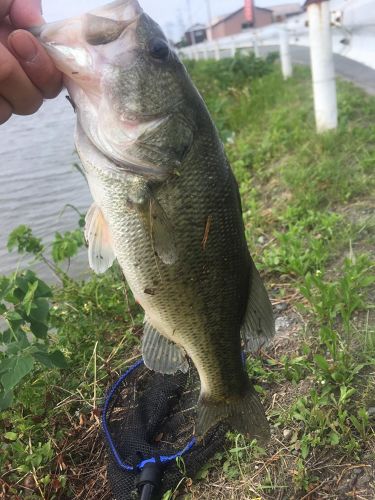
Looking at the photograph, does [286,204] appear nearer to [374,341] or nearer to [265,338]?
[374,341]

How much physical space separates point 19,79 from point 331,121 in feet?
15.5

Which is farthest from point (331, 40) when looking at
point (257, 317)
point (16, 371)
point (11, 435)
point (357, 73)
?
point (11, 435)

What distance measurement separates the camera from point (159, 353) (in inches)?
86.2

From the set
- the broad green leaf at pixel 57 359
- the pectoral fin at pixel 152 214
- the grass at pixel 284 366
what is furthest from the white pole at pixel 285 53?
the pectoral fin at pixel 152 214

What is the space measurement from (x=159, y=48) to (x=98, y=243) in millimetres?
782


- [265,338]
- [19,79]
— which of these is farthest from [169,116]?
[265,338]

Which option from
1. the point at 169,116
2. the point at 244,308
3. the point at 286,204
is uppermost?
the point at 169,116

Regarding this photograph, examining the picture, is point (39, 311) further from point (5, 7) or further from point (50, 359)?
point (5, 7)

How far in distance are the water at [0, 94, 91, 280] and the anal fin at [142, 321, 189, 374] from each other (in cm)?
295

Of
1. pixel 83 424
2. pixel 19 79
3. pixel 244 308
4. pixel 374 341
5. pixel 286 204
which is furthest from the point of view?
pixel 286 204

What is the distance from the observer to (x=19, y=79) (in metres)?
1.81

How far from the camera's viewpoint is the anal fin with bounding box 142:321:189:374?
2.17m

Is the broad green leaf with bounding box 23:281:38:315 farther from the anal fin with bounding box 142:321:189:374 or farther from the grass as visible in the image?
the anal fin with bounding box 142:321:189:374

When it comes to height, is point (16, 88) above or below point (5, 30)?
below
